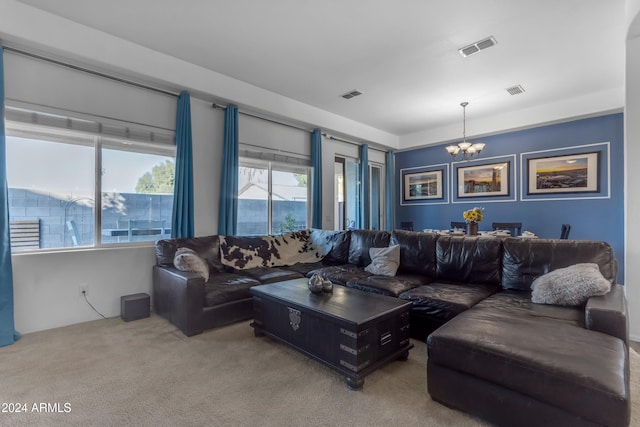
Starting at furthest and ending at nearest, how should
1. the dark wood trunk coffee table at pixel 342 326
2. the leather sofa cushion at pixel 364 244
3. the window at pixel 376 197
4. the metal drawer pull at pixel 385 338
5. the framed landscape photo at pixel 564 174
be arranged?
the window at pixel 376 197 → the framed landscape photo at pixel 564 174 → the leather sofa cushion at pixel 364 244 → the metal drawer pull at pixel 385 338 → the dark wood trunk coffee table at pixel 342 326

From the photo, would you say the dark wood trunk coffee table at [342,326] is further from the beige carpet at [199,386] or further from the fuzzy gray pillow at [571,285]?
the fuzzy gray pillow at [571,285]

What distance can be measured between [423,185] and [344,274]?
14.4ft

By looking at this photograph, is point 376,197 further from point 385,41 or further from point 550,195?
point 385,41

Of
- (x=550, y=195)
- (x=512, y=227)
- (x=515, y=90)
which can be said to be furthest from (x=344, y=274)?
(x=550, y=195)

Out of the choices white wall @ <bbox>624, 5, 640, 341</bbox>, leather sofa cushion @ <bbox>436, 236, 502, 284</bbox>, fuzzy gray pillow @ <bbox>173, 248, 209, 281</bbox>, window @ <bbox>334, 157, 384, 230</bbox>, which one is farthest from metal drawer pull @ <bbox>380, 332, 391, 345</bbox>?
window @ <bbox>334, 157, 384, 230</bbox>

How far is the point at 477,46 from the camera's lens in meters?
3.53

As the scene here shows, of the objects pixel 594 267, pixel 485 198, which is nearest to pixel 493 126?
pixel 485 198

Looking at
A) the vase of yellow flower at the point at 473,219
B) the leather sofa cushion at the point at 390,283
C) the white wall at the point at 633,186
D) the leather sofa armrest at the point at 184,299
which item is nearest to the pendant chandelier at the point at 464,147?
the vase of yellow flower at the point at 473,219

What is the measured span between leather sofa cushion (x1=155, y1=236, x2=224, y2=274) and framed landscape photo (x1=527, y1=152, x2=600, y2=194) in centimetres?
562

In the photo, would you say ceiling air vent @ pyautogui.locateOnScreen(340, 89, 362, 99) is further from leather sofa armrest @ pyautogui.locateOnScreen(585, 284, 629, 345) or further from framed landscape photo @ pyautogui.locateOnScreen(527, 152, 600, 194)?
leather sofa armrest @ pyautogui.locateOnScreen(585, 284, 629, 345)

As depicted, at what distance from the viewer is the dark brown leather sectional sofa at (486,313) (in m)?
1.45

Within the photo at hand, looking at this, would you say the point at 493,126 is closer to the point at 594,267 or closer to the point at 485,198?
the point at 485,198

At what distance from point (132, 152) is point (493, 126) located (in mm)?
6193

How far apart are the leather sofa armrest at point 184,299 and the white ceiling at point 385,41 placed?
258cm
